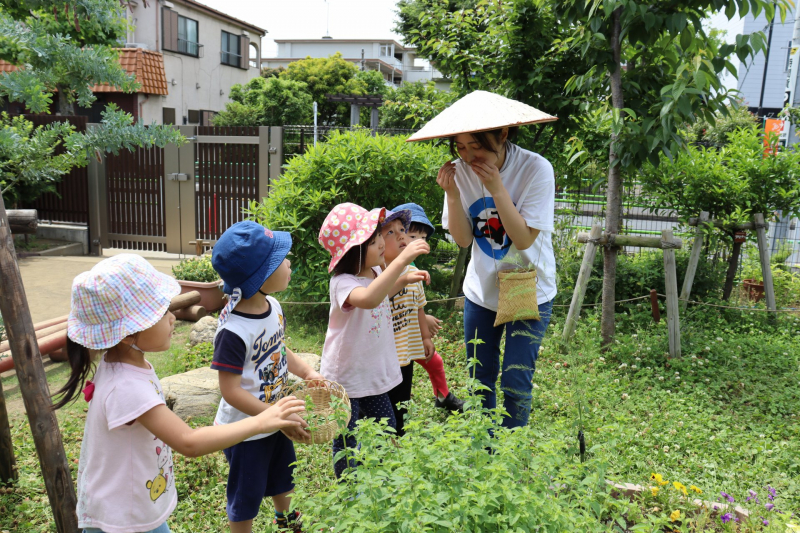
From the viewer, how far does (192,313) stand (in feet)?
19.7

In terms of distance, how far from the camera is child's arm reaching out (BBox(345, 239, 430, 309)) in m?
2.27

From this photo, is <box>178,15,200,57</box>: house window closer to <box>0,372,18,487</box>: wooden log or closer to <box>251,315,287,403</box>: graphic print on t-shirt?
<box>0,372,18,487</box>: wooden log

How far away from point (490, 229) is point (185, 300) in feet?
13.5

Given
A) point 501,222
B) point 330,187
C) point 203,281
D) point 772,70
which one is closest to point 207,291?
point 203,281

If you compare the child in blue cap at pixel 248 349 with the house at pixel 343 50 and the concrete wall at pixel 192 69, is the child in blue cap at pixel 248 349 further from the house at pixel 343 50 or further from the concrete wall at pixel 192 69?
the house at pixel 343 50

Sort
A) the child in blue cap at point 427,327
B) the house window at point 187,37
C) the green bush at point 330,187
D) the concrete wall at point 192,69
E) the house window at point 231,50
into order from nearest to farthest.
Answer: the child in blue cap at point 427,327 < the green bush at point 330,187 < the concrete wall at point 192,69 < the house window at point 187,37 < the house window at point 231,50

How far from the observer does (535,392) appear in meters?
4.00

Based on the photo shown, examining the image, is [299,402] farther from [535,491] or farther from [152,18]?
[152,18]

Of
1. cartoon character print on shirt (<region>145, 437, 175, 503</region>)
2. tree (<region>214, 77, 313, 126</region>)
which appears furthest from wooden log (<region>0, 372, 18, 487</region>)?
tree (<region>214, 77, 313, 126</region>)

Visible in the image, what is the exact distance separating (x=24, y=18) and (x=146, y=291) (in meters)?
2.23

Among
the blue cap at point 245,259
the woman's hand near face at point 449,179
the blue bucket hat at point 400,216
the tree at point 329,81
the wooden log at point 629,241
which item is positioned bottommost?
the wooden log at point 629,241

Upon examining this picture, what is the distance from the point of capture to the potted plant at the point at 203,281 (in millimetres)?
6133

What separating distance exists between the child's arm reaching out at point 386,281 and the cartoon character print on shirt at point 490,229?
0.47 m

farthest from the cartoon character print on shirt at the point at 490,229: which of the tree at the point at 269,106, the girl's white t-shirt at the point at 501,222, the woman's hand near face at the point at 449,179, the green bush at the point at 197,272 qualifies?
the tree at the point at 269,106
